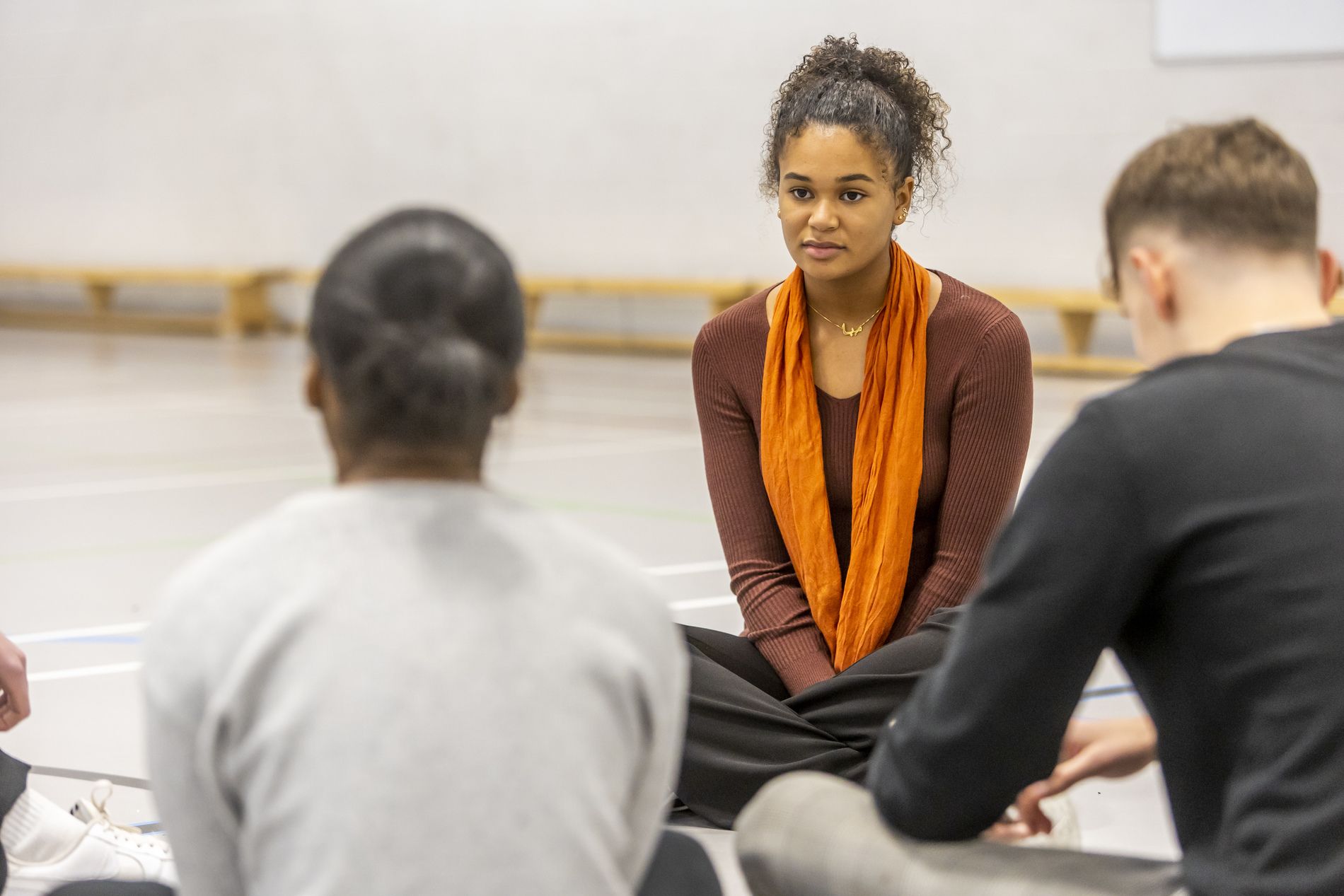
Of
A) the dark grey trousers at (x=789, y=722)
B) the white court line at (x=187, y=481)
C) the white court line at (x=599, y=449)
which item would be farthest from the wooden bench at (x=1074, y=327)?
the dark grey trousers at (x=789, y=722)

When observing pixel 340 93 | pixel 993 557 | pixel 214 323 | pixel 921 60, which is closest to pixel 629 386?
pixel 921 60

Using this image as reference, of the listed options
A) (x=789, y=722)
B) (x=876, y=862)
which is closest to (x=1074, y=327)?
(x=789, y=722)

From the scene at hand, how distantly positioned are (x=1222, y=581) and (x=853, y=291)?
135 centimetres

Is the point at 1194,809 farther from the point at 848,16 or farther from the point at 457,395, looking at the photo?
the point at 848,16

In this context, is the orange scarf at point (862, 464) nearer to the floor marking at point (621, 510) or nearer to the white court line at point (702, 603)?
the white court line at point (702, 603)

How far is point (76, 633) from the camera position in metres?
3.49

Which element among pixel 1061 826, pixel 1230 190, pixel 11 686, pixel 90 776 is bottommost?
pixel 90 776

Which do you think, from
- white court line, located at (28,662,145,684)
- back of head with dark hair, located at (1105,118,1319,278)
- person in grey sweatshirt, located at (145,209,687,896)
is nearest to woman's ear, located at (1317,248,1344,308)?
back of head with dark hair, located at (1105,118,1319,278)

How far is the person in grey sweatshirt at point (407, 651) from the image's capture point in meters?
1.01

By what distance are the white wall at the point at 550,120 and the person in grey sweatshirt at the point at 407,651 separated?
4921 millimetres

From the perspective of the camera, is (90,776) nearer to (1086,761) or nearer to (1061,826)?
(1061,826)

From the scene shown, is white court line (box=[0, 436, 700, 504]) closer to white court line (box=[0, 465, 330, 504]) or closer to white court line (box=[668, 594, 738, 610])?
white court line (box=[0, 465, 330, 504])

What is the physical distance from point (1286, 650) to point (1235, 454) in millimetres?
146

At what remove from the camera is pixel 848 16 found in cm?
791
